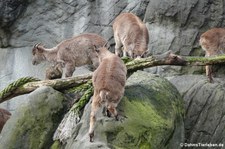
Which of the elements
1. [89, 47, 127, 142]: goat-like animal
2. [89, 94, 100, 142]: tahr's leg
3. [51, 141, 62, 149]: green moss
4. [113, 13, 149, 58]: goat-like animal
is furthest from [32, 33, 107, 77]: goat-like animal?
[89, 94, 100, 142]: tahr's leg

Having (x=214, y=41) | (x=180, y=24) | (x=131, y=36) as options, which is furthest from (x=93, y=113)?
(x=180, y=24)

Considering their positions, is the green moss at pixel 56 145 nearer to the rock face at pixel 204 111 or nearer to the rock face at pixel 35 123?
the rock face at pixel 35 123

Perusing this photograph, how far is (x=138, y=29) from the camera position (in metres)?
12.5

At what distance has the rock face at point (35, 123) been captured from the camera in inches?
392

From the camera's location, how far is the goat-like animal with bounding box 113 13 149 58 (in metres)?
12.2

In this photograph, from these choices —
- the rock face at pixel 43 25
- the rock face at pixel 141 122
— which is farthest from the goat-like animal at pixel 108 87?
the rock face at pixel 43 25

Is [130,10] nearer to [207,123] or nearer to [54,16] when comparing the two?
[54,16]

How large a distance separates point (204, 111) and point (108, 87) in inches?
143

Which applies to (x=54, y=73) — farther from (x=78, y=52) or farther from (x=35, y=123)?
(x=35, y=123)

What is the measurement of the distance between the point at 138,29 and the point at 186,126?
7.30 ft

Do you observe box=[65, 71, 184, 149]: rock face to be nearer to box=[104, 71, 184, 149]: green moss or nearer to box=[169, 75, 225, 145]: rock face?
box=[104, 71, 184, 149]: green moss

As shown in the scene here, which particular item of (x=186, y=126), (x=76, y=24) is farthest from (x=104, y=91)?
(x=76, y=24)

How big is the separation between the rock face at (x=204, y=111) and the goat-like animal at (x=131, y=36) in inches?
44.6

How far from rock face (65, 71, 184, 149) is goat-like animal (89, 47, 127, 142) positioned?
0.14 m
